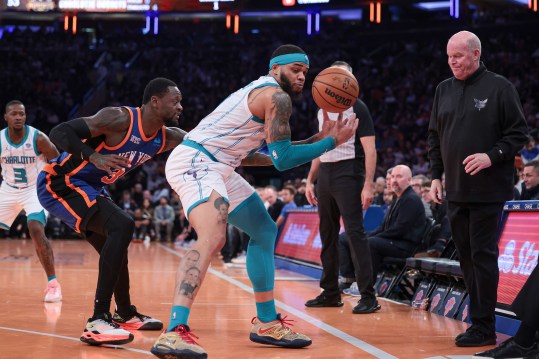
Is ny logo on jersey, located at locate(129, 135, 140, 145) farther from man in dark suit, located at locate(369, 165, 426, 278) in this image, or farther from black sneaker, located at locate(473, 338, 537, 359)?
man in dark suit, located at locate(369, 165, 426, 278)

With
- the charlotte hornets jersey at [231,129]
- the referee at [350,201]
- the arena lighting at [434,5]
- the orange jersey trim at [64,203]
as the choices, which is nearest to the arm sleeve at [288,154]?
the charlotte hornets jersey at [231,129]

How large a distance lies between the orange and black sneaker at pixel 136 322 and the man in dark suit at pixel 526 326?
2.39 m

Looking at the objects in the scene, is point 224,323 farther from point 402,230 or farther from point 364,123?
point 402,230

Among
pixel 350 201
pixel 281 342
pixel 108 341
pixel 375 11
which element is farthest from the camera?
pixel 375 11

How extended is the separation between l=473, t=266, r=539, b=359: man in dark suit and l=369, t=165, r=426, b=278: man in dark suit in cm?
376

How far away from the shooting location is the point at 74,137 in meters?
5.20

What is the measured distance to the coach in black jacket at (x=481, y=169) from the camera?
5.01m

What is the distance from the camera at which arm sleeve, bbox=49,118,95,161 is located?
518 centimetres

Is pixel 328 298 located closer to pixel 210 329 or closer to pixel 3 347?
pixel 210 329

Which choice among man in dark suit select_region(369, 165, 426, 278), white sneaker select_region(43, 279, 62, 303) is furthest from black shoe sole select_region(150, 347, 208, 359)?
man in dark suit select_region(369, 165, 426, 278)

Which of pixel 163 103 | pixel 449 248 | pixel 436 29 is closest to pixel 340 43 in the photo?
pixel 436 29

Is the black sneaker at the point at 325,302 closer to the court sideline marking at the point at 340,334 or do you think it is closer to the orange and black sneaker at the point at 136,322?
the court sideline marking at the point at 340,334

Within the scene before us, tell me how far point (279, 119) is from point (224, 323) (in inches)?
83.7

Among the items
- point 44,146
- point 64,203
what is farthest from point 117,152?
point 44,146
